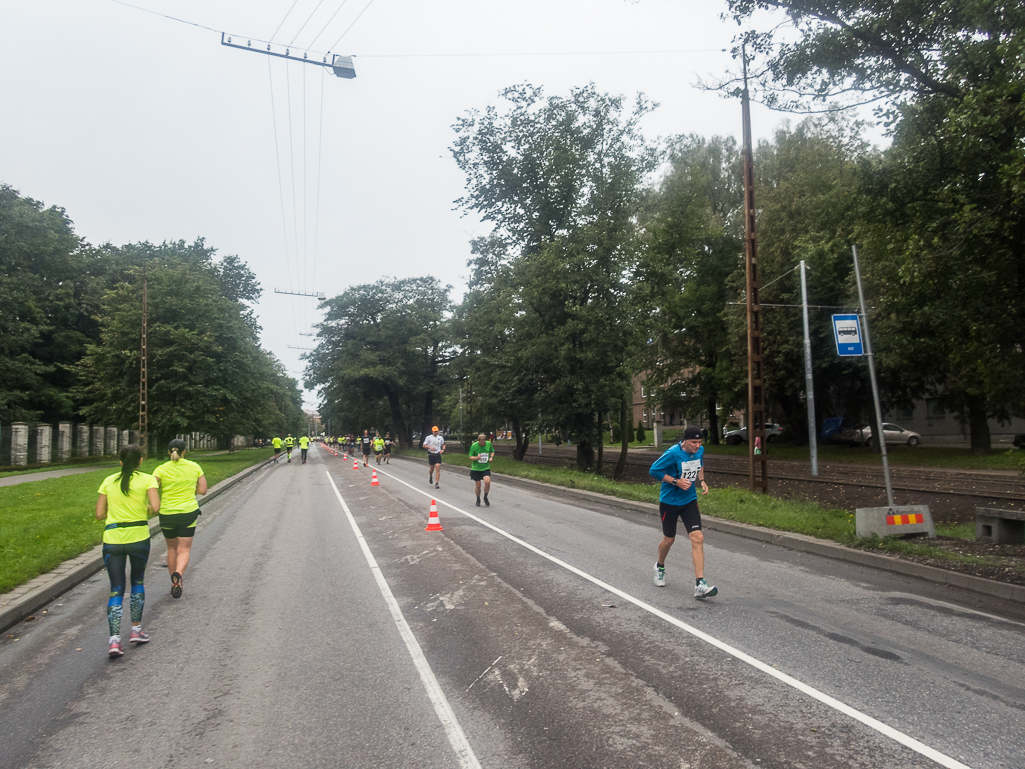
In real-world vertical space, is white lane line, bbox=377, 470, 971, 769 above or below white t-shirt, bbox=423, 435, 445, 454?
below

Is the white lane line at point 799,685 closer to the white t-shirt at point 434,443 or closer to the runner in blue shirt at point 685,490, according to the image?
the runner in blue shirt at point 685,490

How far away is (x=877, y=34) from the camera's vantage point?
1229 centimetres

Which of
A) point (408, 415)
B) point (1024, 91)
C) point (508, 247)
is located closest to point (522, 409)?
point (508, 247)

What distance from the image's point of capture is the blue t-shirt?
7602 millimetres

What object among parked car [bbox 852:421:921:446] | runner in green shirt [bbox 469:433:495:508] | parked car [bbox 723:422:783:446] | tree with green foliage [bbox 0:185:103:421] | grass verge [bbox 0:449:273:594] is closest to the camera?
grass verge [bbox 0:449:273:594]

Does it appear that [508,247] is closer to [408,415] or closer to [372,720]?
[372,720]

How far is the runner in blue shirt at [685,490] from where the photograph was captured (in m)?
7.41

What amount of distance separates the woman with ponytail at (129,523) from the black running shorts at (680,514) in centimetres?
497

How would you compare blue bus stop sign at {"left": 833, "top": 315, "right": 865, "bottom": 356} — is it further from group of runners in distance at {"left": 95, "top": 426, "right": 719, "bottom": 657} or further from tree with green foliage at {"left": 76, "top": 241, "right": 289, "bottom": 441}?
tree with green foliage at {"left": 76, "top": 241, "right": 289, "bottom": 441}

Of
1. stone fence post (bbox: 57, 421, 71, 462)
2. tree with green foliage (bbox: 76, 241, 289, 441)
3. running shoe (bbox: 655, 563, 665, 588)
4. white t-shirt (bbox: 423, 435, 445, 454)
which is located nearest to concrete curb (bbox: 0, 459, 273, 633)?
running shoe (bbox: 655, 563, 665, 588)

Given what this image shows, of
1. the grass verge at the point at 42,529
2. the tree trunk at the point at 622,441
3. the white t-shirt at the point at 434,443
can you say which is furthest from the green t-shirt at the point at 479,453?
the tree trunk at the point at 622,441

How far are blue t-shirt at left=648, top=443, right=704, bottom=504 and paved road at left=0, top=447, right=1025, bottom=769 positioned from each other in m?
1.02

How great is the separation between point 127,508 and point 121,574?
0.54 m

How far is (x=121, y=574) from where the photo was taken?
19.5 feet
